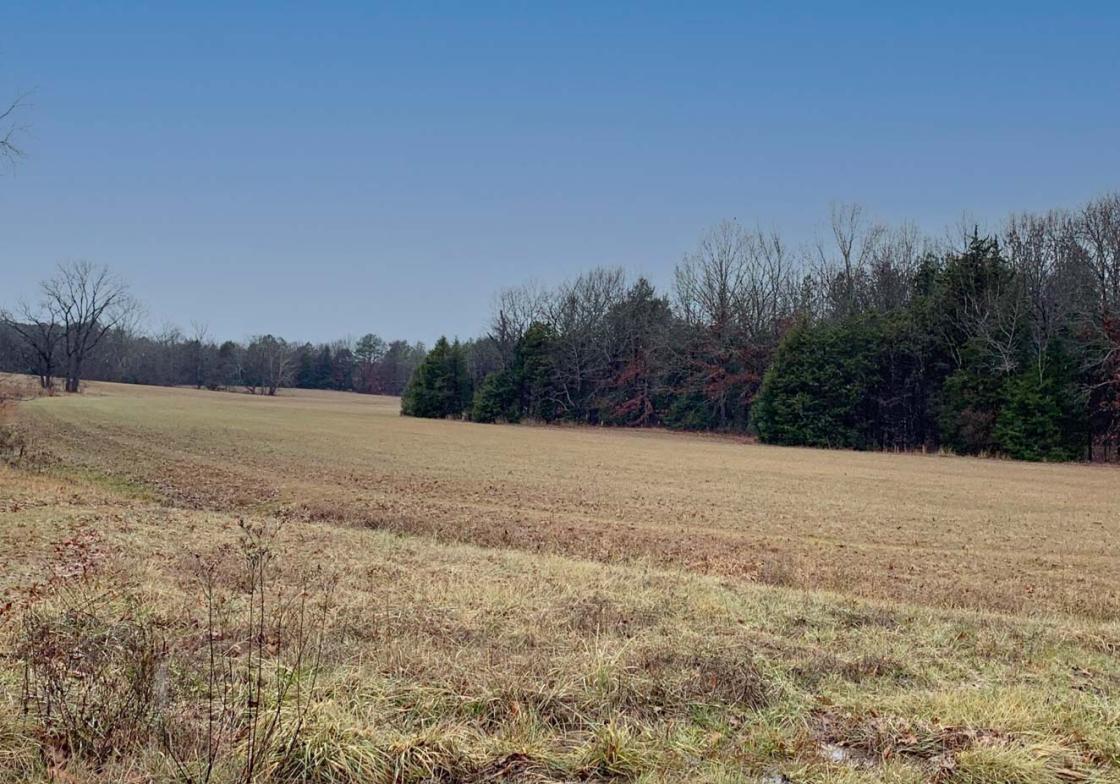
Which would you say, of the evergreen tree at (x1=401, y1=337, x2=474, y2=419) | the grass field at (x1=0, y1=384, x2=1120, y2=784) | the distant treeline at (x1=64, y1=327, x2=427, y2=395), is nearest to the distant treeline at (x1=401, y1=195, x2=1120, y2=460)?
the evergreen tree at (x1=401, y1=337, x2=474, y2=419)

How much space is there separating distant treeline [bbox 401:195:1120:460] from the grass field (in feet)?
91.3

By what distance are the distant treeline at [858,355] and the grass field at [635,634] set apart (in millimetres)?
27825

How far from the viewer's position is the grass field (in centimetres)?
318

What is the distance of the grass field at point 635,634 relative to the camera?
3184mm

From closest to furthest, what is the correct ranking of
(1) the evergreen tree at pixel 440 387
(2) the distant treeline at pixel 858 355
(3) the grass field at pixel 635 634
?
(3) the grass field at pixel 635 634 → (2) the distant treeline at pixel 858 355 → (1) the evergreen tree at pixel 440 387

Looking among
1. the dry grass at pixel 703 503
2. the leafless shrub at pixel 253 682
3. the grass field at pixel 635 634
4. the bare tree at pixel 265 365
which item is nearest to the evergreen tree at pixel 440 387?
the dry grass at pixel 703 503

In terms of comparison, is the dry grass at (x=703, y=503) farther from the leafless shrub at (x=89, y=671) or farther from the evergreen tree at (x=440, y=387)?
the evergreen tree at (x=440, y=387)

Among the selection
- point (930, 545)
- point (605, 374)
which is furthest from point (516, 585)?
point (605, 374)

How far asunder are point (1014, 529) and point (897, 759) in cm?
1617

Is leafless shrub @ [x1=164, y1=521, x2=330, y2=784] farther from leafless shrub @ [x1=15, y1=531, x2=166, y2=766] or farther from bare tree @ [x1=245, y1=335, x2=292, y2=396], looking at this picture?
bare tree @ [x1=245, y1=335, x2=292, y2=396]

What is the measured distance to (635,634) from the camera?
5145 millimetres

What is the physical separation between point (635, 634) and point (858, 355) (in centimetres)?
4684

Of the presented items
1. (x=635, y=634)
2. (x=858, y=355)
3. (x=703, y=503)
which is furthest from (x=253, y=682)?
(x=858, y=355)

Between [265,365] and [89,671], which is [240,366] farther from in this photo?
[89,671]
